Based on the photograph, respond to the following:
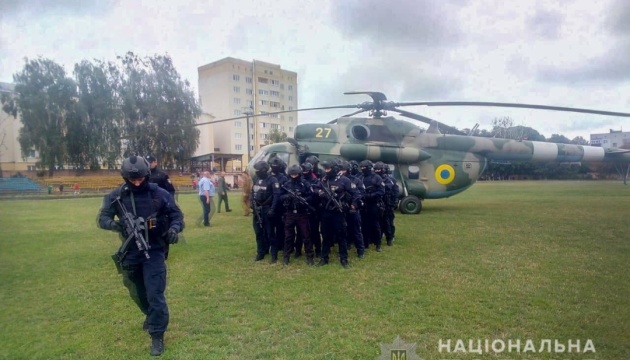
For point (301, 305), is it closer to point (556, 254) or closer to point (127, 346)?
point (127, 346)

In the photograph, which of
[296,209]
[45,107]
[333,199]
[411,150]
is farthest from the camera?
[45,107]

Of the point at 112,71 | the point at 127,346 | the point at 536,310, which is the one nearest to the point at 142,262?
the point at 127,346

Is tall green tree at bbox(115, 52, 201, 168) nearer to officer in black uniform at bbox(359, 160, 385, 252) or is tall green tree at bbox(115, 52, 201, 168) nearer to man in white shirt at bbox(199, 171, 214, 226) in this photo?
man in white shirt at bbox(199, 171, 214, 226)

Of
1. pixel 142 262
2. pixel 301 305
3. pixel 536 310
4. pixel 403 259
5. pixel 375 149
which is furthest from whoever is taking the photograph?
pixel 375 149

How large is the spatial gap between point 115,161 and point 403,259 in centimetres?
3650

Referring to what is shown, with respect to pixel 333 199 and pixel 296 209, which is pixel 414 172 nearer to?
pixel 333 199

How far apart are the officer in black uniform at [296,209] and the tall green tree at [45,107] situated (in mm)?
29187

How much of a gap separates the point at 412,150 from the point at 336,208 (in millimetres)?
7498

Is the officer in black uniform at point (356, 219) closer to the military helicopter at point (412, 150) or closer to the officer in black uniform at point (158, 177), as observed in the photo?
the officer in black uniform at point (158, 177)

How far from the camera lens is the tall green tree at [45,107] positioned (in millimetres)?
29203

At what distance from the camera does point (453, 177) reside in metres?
14.2

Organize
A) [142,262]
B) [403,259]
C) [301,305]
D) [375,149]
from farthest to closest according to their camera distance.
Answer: [375,149], [403,259], [301,305], [142,262]

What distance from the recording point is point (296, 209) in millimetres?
7254

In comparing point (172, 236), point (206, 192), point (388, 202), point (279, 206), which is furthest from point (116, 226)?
point (206, 192)
